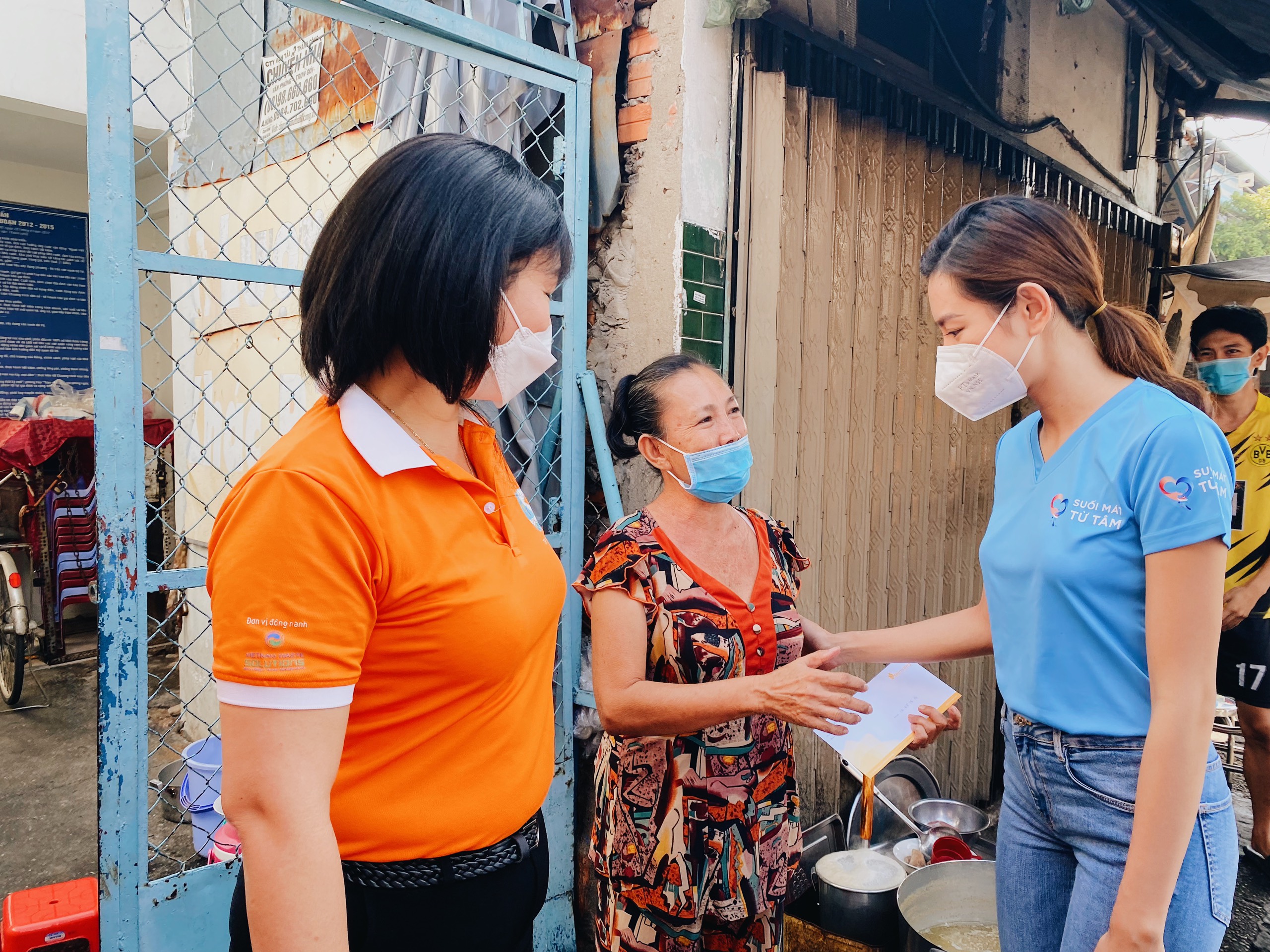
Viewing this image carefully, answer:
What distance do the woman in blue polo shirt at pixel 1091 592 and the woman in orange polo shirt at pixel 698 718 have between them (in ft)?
1.28

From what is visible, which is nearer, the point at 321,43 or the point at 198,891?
the point at 198,891

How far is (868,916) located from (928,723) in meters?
1.06

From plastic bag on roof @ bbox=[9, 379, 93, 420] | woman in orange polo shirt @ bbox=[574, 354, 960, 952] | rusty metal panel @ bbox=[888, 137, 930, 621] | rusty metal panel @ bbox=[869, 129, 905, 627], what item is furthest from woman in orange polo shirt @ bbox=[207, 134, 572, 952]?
plastic bag on roof @ bbox=[9, 379, 93, 420]

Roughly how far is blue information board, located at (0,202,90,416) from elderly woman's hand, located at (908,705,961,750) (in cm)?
797

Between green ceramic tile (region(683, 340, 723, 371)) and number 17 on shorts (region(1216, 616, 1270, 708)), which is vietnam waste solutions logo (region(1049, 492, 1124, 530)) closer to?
green ceramic tile (region(683, 340, 723, 371))

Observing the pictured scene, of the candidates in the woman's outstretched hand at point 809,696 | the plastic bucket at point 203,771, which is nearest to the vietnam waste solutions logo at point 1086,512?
the woman's outstretched hand at point 809,696

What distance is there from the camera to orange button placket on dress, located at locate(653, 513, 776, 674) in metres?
1.88

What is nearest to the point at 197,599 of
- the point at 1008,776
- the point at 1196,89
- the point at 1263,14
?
the point at 1008,776

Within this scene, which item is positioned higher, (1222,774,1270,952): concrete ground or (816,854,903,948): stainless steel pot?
(816,854,903,948): stainless steel pot

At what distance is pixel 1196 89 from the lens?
605cm

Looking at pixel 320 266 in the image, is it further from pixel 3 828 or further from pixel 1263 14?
pixel 1263 14

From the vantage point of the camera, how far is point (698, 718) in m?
1.73

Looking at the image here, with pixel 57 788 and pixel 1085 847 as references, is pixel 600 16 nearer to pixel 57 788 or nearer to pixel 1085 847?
pixel 1085 847

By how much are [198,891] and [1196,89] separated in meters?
7.70
